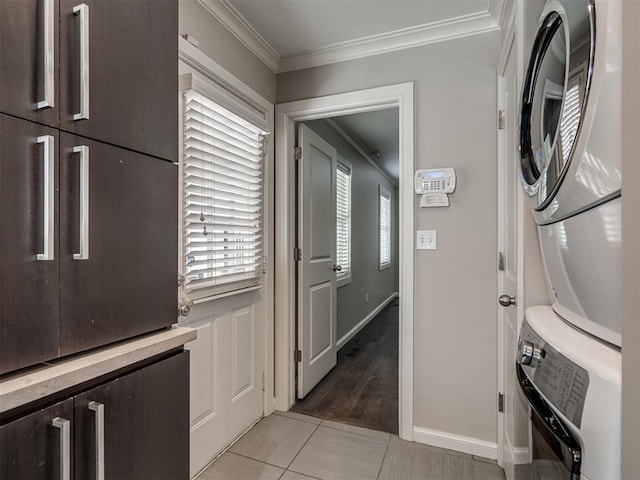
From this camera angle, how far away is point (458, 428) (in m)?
1.94

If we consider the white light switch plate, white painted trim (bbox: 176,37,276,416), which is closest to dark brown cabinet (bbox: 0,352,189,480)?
white painted trim (bbox: 176,37,276,416)

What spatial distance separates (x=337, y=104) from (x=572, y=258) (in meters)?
1.77

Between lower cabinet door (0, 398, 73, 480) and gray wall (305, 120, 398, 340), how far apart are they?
273 cm

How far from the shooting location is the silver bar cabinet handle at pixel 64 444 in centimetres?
63

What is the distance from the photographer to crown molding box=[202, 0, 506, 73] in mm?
1807

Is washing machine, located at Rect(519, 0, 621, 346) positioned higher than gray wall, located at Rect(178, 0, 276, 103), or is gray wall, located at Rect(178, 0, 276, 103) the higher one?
gray wall, located at Rect(178, 0, 276, 103)

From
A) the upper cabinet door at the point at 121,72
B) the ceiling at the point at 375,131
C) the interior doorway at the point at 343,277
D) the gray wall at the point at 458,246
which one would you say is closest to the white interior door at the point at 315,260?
the interior doorway at the point at 343,277

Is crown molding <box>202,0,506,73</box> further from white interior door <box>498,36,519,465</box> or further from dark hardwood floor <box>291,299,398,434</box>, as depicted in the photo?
dark hardwood floor <box>291,299,398,434</box>

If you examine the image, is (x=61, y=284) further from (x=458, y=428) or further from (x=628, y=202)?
(x=458, y=428)

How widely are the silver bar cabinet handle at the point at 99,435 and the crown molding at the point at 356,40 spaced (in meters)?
1.80

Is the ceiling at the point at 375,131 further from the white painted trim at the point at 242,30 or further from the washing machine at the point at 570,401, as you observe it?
the washing machine at the point at 570,401

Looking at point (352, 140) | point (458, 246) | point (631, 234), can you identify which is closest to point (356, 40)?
point (458, 246)

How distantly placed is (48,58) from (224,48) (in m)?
1.41

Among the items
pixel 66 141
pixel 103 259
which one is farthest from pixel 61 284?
pixel 66 141
